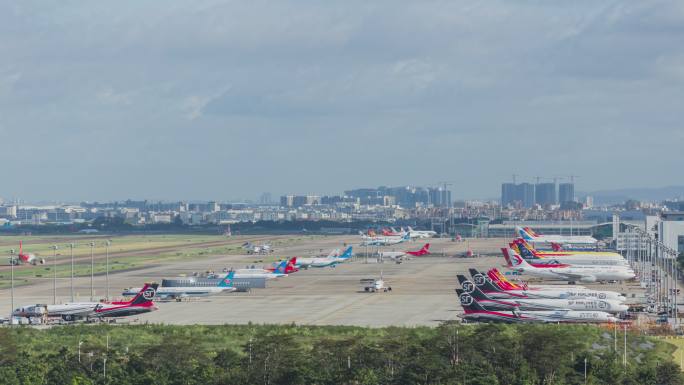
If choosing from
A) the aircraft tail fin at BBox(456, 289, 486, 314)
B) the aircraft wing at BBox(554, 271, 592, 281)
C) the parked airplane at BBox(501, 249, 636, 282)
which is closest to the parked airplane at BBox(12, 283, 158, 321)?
the aircraft tail fin at BBox(456, 289, 486, 314)

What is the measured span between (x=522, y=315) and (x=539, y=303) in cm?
521

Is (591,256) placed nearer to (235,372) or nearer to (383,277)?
(383,277)

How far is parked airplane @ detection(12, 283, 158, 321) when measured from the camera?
10569 cm

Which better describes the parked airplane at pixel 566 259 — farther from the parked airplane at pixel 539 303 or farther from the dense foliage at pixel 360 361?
the dense foliage at pixel 360 361

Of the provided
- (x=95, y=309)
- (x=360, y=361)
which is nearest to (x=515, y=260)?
(x=95, y=309)

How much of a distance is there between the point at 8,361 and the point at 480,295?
4361cm

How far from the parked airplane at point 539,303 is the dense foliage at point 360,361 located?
1705cm

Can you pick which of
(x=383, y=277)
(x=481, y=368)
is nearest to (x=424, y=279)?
(x=383, y=277)

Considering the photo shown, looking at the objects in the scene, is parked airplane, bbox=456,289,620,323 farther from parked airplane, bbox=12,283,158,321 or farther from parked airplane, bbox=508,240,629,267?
parked airplane, bbox=508,240,629,267

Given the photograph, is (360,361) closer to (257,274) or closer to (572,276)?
(257,274)

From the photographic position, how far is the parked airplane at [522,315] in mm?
96062

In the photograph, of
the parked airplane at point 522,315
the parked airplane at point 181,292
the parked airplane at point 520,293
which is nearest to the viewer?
the parked airplane at point 522,315

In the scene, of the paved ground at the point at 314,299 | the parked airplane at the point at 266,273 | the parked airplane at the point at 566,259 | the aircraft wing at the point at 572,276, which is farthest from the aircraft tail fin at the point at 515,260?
the parked airplane at the point at 266,273

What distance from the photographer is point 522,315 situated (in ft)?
317
